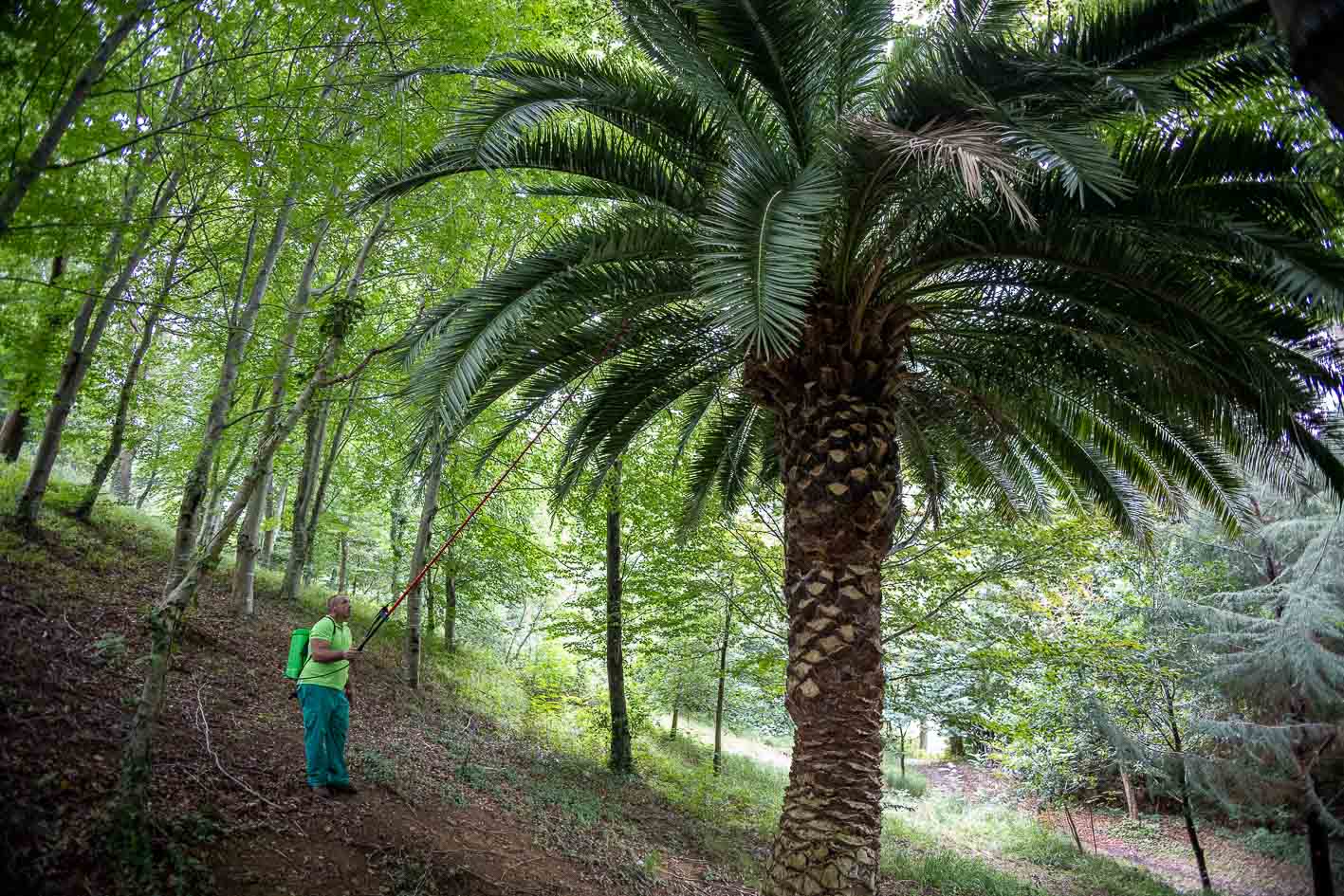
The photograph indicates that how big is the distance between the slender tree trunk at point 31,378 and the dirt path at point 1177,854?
18.3 metres

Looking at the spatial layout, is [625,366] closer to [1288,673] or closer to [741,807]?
[741,807]

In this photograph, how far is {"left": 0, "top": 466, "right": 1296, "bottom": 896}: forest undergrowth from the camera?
13.2 feet

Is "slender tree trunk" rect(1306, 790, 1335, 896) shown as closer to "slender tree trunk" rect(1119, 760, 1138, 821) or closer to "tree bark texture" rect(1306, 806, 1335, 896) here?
"tree bark texture" rect(1306, 806, 1335, 896)

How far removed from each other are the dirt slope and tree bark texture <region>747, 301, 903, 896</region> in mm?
2283

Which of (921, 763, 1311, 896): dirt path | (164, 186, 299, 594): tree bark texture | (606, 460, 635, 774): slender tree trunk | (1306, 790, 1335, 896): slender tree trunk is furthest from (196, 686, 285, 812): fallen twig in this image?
(921, 763, 1311, 896): dirt path

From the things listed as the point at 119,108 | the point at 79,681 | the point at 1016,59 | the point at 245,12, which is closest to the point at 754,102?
the point at 1016,59

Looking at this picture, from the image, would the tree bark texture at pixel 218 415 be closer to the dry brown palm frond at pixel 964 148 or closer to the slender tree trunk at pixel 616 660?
the dry brown palm frond at pixel 964 148

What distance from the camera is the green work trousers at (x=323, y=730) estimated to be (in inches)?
206

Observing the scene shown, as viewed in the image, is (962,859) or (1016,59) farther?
(962,859)

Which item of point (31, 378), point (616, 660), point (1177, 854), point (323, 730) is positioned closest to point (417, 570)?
point (616, 660)

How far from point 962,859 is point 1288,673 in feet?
20.3

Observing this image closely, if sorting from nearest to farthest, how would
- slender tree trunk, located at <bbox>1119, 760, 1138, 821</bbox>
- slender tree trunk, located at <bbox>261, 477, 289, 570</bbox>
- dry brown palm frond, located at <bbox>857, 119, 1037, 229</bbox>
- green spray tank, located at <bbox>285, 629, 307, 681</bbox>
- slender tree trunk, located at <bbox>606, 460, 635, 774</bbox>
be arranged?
dry brown palm frond, located at <bbox>857, 119, 1037, 229</bbox>
green spray tank, located at <bbox>285, 629, 307, 681</bbox>
slender tree trunk, located at <bbox>606, 460, 635, 774</bbox>
slender tree trunk, located at <bbox>1119, 760, 1138, 821</bbox>
slender tree trunk, located at <bbox>261, 477, 289, 570</bbox>

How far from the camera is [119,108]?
4.46m

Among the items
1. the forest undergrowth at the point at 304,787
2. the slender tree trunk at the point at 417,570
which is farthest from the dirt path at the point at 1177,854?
the slender tree trunk at the point at 417,570
